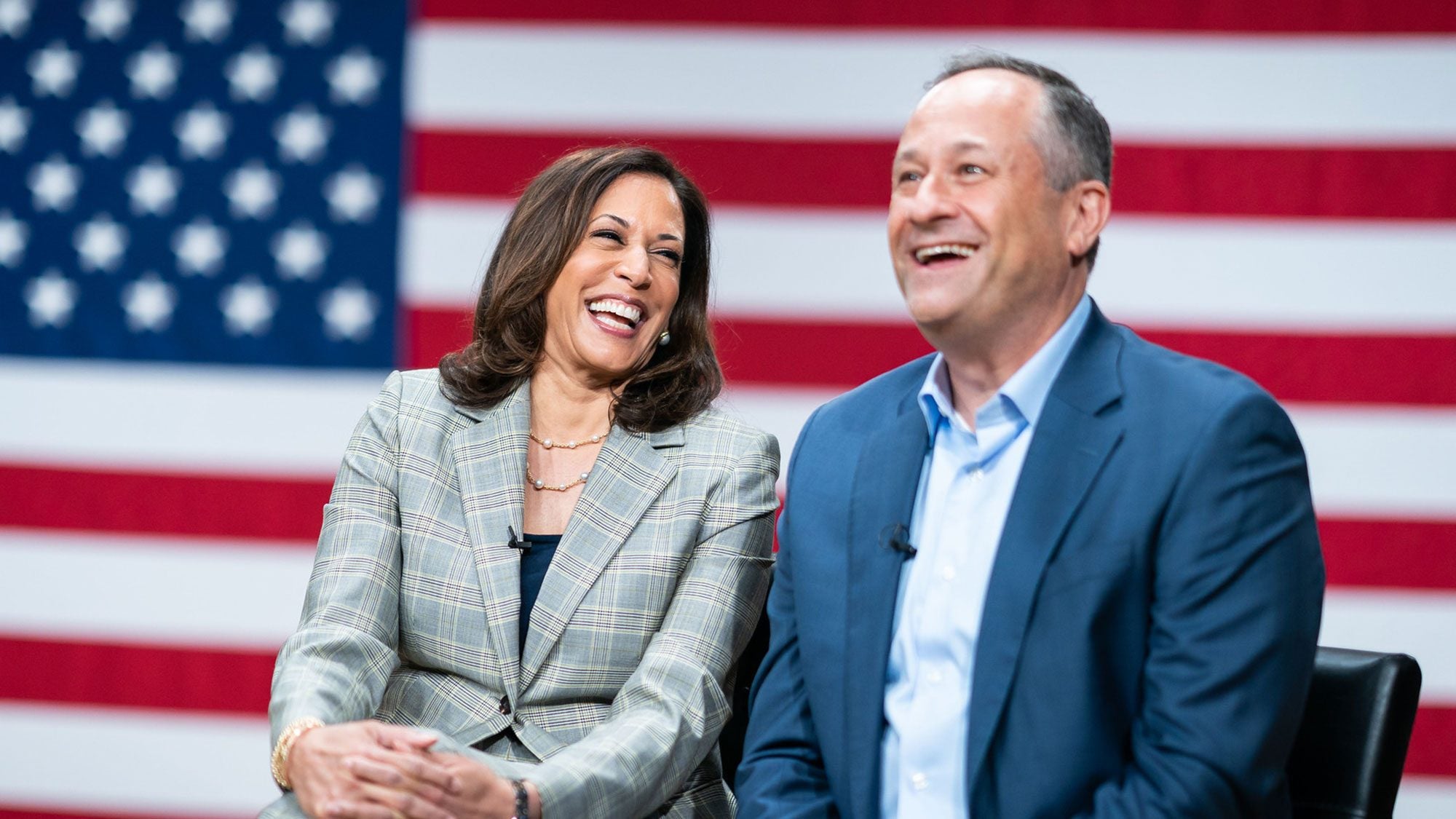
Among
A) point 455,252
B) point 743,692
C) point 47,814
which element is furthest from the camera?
point 47,814

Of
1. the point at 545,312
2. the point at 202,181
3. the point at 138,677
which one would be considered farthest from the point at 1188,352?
the point at 138,677

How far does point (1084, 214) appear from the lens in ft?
5.68

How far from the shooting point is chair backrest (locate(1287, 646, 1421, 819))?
5.48 feet

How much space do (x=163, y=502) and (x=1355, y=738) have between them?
9.45ft

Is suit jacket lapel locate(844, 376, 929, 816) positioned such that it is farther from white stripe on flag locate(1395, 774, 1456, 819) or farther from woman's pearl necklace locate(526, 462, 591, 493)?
white stripe on flag locate(1395, 774, 1456, 819)

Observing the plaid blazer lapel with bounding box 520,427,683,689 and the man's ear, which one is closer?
the man's ear

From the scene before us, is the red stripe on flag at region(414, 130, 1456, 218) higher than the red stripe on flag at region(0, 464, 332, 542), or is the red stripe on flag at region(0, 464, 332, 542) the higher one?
the red stripe on flag at region(414, 130, 1456, 218)

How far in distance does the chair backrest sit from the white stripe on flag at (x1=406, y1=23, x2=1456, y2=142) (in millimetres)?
1729

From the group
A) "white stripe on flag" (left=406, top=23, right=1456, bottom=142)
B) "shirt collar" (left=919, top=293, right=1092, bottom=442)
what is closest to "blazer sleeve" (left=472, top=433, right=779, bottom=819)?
"shirt collar" (left=919, top=293, right=1092, bottom=442)

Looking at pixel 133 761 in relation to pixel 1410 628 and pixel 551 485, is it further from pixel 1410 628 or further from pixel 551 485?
pixel 1410 628

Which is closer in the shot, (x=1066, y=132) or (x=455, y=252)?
(x=1066, y=132)

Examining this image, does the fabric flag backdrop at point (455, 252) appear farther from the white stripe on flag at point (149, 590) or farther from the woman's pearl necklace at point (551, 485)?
the woman's pearl necklace at point (551, 485)

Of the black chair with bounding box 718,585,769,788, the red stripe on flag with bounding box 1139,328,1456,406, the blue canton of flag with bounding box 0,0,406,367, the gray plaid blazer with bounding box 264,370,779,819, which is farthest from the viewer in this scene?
the blue canton of flag with bounding box 0,0,406,367

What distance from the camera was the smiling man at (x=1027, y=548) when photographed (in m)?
1.51
